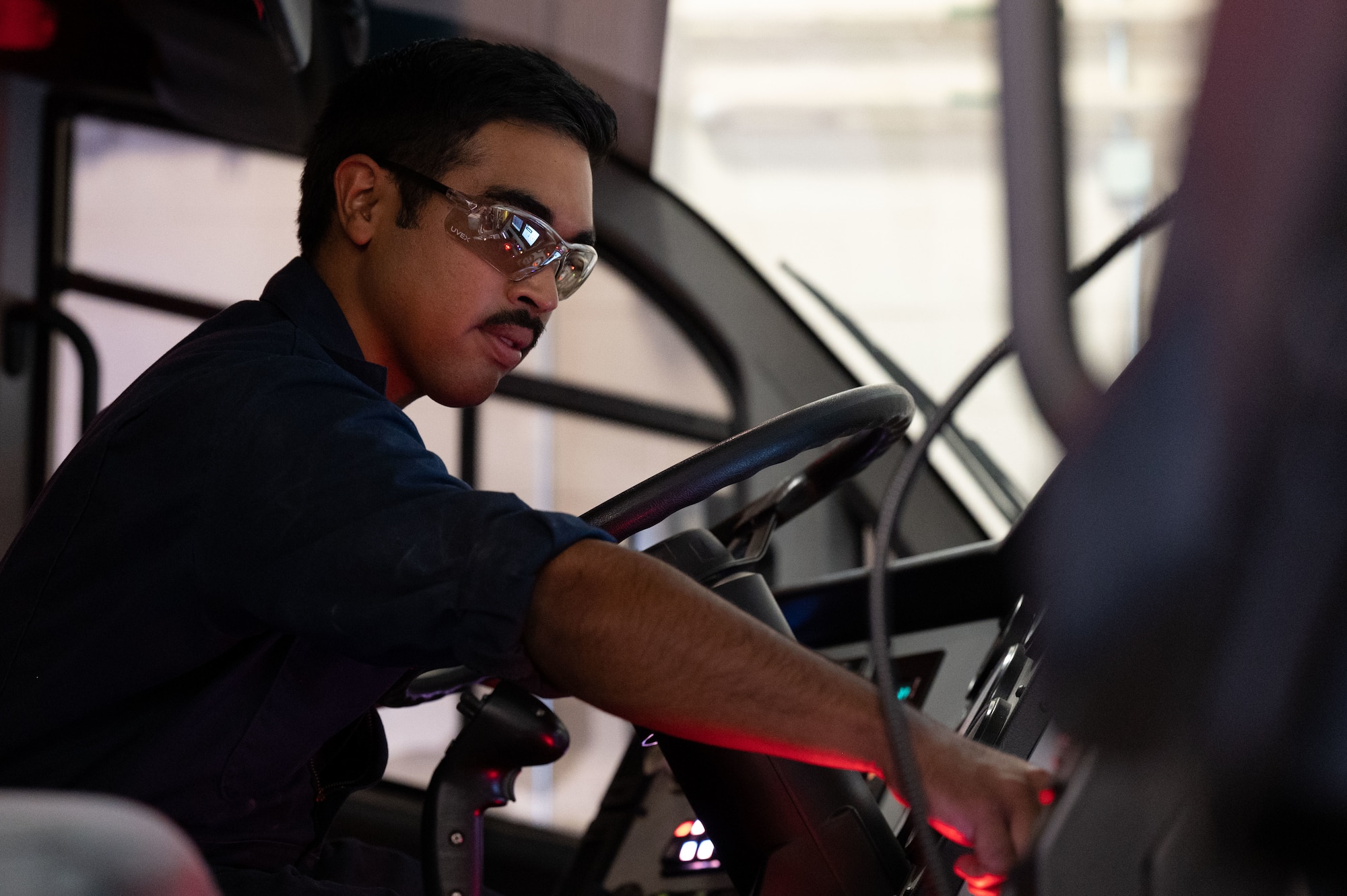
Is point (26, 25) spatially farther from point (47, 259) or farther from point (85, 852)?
point (85, 852)

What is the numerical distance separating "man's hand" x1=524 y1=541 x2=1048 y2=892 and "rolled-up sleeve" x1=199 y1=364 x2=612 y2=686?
0.08 feet

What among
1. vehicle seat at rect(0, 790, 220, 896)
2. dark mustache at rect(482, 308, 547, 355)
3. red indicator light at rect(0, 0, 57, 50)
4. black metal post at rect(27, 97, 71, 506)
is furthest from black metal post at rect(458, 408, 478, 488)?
vehicle seat at rect(0, 790, 220, 896)

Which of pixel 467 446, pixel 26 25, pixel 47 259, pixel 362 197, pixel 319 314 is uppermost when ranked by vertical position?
pixel 26 25

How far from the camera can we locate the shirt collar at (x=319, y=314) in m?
1.14

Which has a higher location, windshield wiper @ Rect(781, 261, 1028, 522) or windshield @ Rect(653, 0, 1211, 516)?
windshield @ Rect(653, 0, 1211, 516)

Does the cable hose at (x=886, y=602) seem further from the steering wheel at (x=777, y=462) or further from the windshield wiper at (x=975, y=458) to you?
the windshield wiper at (x=975, y=458)

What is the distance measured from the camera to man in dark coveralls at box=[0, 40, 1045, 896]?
74cm

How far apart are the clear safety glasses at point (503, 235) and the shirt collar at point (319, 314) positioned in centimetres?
13

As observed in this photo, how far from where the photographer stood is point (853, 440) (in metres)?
1.24

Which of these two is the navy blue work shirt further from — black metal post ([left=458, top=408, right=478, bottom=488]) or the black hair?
black metal post ([left=458, top=408, right=478, bottom=488])

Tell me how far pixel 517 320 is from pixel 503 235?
3.5 inches

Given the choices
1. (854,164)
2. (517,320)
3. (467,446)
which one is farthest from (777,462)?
(467,446)

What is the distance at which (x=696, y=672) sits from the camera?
743 mm

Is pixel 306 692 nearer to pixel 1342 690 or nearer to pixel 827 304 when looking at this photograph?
pixel 1342 690
